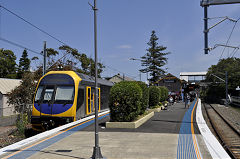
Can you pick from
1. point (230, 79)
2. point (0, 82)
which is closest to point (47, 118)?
point (0, 82)

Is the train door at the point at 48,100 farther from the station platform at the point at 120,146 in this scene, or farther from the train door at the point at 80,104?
the station platform at the point at 120,146

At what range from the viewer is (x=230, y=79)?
181 feet

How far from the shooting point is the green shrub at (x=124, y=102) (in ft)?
43.0

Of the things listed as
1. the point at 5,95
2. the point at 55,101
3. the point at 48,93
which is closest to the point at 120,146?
the point at 55,101

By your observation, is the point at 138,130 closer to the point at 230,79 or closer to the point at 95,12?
the point at 95,12

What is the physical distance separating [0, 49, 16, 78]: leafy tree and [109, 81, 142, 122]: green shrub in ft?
180

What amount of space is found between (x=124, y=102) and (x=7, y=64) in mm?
56704

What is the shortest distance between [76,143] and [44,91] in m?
5.85

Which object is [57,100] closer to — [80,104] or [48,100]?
[48,100]

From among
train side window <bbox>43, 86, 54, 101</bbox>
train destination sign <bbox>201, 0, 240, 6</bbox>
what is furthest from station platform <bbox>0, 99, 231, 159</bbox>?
train destination sign <bbox>201, 0, 240, 6</bbox>

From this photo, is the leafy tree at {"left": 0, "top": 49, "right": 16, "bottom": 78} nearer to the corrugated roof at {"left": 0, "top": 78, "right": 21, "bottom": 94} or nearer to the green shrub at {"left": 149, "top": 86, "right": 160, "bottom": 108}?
the corrugated roof at {"left": 0, "top": 78, "right": 21, "bottom": 94}

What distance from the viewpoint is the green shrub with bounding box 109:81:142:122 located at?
13102 mm

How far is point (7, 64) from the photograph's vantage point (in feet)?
204

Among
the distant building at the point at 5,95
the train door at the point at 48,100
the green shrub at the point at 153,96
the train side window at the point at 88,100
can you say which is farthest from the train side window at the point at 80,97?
the distant building at the point at 5,95
